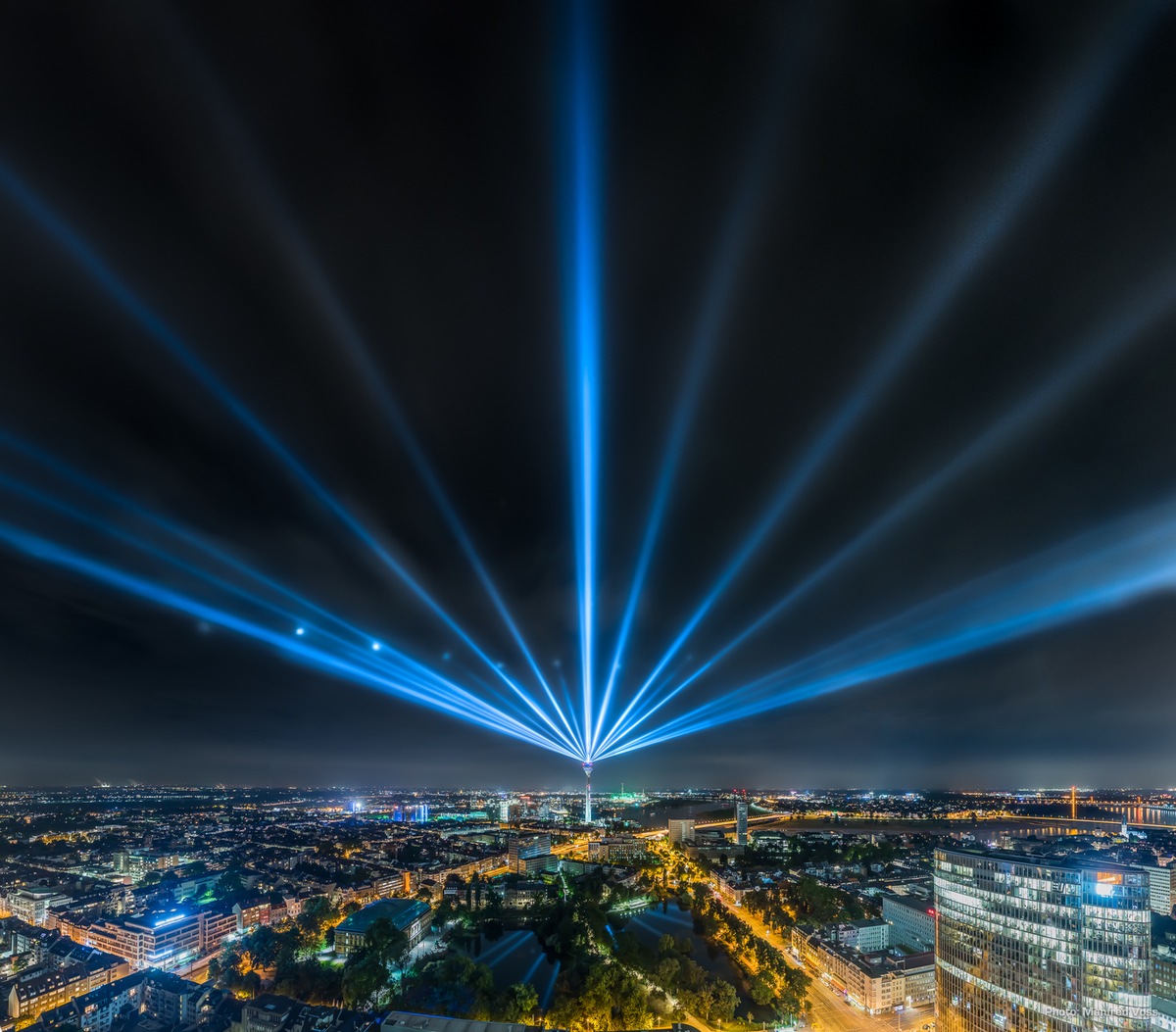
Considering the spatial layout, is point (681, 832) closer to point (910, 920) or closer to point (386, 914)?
point (910, 920)

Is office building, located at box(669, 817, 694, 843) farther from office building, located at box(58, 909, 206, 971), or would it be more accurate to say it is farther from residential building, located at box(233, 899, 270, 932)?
office building, located at box(58, 909, 206, 971)

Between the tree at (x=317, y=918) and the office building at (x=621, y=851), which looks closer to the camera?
the tree at (x=317, y=918)

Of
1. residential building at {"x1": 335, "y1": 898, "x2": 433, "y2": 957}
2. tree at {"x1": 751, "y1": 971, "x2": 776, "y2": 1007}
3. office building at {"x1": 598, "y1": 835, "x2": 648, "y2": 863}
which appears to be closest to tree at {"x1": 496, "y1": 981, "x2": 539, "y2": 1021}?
tree at {"x1": 751, "y1": 971, "x2": 776, "y2": 1007}

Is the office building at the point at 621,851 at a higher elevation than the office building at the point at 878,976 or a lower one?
lower

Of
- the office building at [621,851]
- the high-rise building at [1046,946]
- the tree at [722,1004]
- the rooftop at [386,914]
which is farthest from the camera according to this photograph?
the office building at [621,851]

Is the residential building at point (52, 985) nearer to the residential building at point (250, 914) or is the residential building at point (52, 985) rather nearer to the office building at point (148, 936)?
the office building at point (148, 936)

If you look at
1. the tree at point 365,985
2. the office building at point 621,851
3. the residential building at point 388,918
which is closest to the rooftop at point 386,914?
the residential building at point 388,918

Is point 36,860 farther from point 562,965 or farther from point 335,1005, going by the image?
point 562,965

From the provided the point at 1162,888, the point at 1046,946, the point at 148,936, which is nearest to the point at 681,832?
the point at 1162,888

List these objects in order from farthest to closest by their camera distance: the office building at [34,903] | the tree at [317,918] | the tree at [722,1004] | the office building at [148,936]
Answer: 1. the office building at [34,903]
2. the tree at [317,918]
3. the office building at [148,936]
4. the tree at [722,1004]
